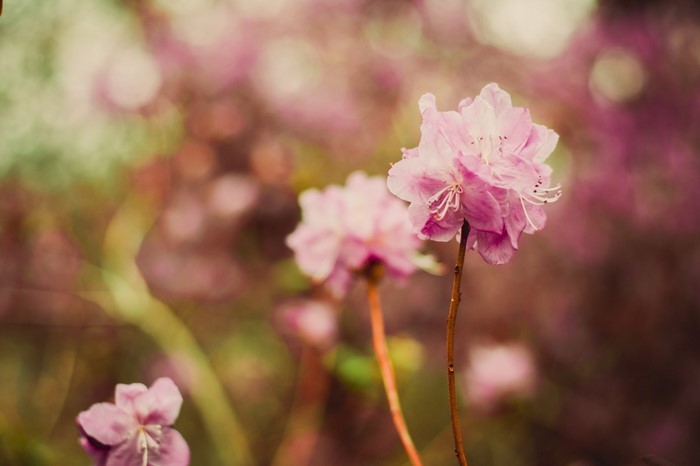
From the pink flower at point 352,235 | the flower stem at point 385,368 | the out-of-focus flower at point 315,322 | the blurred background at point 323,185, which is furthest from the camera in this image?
the blurred background at point 323,185

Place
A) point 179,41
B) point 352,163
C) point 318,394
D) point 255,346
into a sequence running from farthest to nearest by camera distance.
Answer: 1. point 255,346
2. point 352,163
3. point 179,41
4. point 318,394

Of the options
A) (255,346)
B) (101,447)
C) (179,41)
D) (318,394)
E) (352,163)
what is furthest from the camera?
(255,346)

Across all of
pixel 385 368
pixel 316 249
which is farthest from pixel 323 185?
pixel 385 368

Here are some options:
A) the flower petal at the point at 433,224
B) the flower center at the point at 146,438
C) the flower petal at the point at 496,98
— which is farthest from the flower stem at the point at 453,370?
the flower center at the point at 146,438

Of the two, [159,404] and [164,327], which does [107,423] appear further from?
[164,327]

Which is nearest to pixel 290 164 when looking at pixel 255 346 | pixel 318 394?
pixel 318 394

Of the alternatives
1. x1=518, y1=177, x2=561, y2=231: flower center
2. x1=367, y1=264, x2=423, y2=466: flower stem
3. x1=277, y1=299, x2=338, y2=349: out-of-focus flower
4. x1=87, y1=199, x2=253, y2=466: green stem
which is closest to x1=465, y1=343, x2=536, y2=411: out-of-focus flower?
x1=277, y1=299, x2=338, y2=349: out-of-focus flower

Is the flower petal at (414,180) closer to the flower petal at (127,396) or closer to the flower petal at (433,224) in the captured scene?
the flower petal at (433,224)

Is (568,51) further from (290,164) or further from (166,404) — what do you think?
(166,404)
